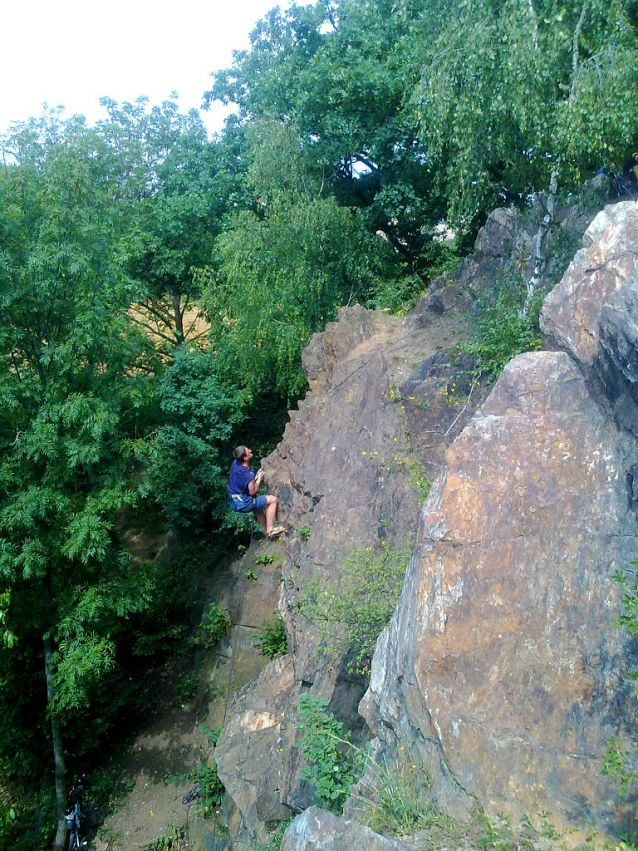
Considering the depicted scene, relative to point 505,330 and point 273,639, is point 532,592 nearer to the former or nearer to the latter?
point 505,330

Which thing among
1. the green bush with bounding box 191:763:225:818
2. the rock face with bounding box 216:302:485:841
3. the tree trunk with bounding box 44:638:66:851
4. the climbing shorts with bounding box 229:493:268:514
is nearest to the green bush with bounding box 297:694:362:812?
the rock face with bounding box 216:302:485:841

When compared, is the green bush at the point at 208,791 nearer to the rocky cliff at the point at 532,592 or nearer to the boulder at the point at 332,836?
the rocky cliff at the point at 532,592

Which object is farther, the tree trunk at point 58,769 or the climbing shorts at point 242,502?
the tree trunk at point 58,769

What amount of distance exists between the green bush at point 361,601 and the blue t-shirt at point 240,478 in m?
2.66

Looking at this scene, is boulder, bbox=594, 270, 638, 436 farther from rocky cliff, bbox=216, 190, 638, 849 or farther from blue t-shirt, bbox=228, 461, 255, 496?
blue t-shirt, bbox=228, 461, 255, 496

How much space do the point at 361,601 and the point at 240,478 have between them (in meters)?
3.51

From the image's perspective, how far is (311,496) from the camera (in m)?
11.5

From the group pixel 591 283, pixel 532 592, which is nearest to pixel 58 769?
pixel 532 592

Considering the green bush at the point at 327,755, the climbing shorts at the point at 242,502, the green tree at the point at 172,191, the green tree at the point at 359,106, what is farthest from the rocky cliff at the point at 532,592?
the green tree at the point at 172,191

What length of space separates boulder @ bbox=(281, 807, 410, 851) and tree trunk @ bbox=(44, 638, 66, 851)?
9583 millimetres

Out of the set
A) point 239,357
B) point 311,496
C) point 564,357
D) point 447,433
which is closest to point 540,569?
point 564,357

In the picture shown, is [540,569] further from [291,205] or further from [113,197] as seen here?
[113,197]

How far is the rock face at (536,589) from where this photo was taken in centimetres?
512

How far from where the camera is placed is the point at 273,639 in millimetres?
14531
